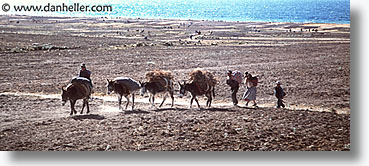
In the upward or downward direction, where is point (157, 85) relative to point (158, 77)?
downward

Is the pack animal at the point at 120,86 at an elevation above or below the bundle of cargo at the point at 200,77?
below

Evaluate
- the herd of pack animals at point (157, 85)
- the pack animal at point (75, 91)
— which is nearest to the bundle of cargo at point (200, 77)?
the herd of pack animals at point (157, 85)

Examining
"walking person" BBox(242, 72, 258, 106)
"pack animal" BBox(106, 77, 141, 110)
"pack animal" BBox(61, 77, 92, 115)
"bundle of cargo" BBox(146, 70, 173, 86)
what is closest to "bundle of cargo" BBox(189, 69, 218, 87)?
"bundle of cargo" BBox(146, 70, 173, 86)

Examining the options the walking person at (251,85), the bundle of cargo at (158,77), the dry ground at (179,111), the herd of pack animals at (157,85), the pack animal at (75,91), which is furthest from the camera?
the bundle of cargo at (158,77)

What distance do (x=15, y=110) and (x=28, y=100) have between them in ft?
5.83

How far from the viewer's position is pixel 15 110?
13148 mm

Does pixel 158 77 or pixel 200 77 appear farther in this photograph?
pixel 158 77

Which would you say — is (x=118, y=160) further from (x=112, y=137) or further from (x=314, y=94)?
(x=314, y=94)

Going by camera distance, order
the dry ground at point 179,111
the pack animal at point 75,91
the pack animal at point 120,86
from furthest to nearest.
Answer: the pack animal at point 120,86 < the pack animal at point 75,91 < the dry ground at point 179,111

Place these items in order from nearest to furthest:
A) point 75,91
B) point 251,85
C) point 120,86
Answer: point 75,91 < point 120,86 < point 251,85

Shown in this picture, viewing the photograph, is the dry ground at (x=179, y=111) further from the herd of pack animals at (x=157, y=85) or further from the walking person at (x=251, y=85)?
the walking person at (x=251, y=85)

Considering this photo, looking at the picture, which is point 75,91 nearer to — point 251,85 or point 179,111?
point 179,111

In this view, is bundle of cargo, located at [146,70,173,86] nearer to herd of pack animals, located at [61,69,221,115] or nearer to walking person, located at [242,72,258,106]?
herd of pack animals, located at [61,69,221,115]

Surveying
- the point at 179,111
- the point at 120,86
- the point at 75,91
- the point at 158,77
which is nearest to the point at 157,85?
the point at 158,77
